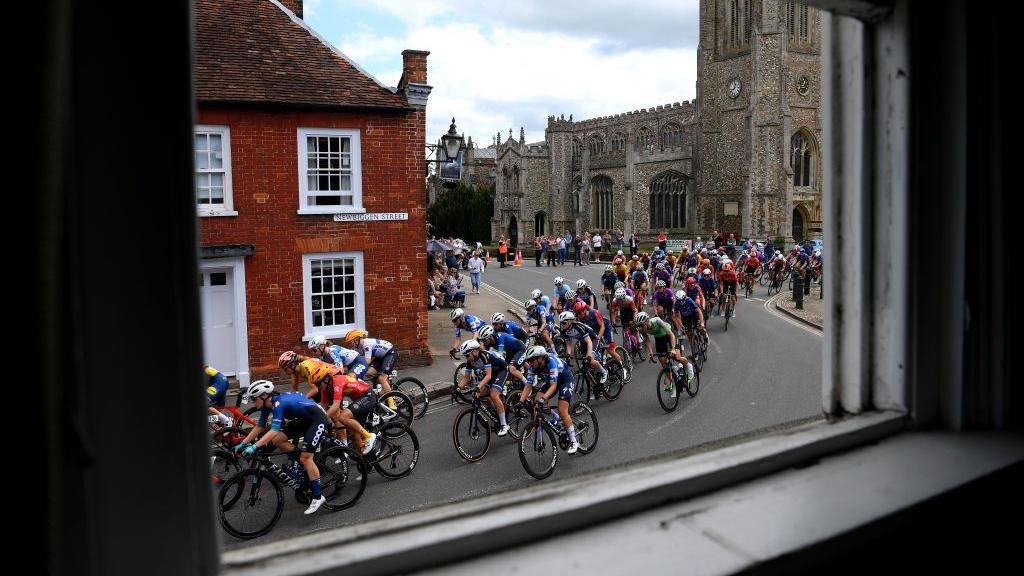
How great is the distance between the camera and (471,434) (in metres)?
10.1

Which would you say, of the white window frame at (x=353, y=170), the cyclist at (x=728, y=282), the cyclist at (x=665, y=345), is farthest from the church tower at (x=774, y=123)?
the white window frame at (x=353, y=170)

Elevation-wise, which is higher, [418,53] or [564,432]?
[418,53]

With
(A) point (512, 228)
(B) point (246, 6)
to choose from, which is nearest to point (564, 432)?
(B) point (246, 6)

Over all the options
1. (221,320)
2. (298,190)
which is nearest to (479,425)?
(221,320)

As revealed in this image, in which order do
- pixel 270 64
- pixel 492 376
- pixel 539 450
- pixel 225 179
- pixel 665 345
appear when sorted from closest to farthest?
pixel 539 450
pixel 492 376
pixel 665 345
pixel 225 179
pixel 270 64

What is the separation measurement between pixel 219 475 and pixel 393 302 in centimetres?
734

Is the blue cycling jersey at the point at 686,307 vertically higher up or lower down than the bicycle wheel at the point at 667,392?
higher up

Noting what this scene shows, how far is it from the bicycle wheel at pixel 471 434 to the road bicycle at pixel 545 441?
66 centimetres

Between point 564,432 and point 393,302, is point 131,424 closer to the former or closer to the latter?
point 564,432

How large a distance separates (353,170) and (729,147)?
45205 mm

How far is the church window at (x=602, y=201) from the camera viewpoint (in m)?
65.9

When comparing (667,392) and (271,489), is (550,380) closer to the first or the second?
(667,392)

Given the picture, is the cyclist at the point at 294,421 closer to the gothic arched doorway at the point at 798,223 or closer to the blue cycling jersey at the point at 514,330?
the blue cycling jersey at the point at 514,330

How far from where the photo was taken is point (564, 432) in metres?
9.81
